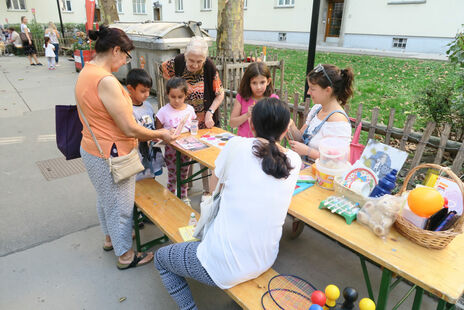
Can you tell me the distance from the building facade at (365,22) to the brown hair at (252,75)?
40.9ft

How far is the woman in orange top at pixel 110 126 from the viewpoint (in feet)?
6.95

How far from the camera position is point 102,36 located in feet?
7.04

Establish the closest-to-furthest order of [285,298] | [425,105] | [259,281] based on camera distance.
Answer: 1. [285,298]
2. [259,281]
3. [425,105]

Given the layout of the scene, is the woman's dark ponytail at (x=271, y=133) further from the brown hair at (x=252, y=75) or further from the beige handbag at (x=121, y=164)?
the brown hair at (x=252, y=75)

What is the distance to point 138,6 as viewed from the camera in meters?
32.3

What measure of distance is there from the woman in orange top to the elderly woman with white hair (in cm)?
81

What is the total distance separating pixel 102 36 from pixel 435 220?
232 cm

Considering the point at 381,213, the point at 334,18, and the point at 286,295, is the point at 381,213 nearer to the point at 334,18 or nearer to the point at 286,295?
the point at 286,295

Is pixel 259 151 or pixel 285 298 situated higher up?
pixel 259 151

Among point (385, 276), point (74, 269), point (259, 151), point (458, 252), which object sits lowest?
Result: point (74, 269)

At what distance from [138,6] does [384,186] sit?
35.8 m

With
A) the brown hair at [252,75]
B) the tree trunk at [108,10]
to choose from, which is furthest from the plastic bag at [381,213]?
the tree trunk at [108,10]

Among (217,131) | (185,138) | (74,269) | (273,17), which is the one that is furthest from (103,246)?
(273,17)

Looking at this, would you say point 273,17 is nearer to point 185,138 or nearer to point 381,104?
point 381,104
